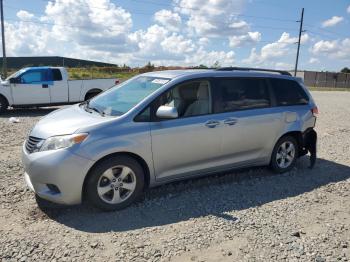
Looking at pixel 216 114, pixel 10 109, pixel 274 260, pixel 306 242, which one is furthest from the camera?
pixel 10 109

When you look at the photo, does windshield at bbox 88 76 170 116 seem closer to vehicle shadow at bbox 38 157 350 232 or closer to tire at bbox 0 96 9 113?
vehicle shadow at bbox 38 157 350 232

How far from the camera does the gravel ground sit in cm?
369

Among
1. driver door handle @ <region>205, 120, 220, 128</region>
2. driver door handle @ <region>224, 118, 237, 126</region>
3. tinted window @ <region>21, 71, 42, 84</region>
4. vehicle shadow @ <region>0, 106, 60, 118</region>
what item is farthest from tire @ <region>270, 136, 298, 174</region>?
tinted window @ <region>21, 71, 42, 84</region>

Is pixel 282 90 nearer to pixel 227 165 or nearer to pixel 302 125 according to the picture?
pixel 302 125

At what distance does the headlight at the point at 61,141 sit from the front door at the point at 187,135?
93 centimetres

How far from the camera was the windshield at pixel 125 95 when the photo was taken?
488cm

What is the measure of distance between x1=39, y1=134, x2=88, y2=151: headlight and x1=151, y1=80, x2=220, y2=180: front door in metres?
0.93

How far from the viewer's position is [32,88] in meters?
13.7

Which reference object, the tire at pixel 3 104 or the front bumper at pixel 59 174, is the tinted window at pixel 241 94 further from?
the tire at pixel 3 104

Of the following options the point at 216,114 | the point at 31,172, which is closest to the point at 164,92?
the point at 216,114

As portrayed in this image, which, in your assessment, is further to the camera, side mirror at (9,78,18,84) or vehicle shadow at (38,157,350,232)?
side mirror at (9,78,18,84)

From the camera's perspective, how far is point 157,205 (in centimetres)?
480

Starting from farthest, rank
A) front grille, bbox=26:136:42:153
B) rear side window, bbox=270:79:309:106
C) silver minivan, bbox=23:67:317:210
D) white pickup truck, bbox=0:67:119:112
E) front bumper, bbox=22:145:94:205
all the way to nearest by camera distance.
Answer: white pickup truck, bbox=0:67:119:112 → rear side window, bbox=270:79:309:106 → front grille, bbox=26:136:42:153 → silver minivan, bbox=23:67:317:210 → front bumper, bbox=22:145:94:205

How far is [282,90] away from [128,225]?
3586mm
